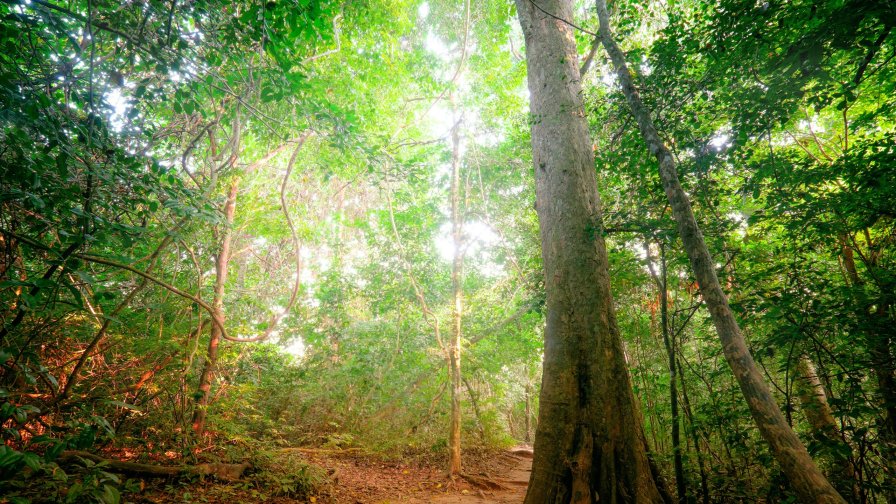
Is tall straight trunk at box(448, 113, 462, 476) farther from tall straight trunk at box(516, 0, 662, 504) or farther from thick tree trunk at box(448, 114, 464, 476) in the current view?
tall straight trunk at box(516, 0, 662, 504)

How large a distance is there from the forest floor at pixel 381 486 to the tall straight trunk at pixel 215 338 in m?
0.95

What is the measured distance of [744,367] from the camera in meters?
2.38

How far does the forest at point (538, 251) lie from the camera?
258cm

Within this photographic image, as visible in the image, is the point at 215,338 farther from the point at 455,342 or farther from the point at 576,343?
the point at 576,343

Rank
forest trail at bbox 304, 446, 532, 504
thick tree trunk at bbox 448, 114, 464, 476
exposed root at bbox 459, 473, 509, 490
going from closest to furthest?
forest trail at bbox 304, 446, 532, 504
exposed root at bbox 459, 473, 509, 490
thick tree trunk at bbox 448, 114, 464, 476

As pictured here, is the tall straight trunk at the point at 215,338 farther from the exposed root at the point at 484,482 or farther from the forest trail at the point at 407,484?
the exposed root at the point at 484,482

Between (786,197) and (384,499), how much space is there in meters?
6.19

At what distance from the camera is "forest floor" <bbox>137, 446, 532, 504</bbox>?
4.03 metres

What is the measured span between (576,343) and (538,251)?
4.19 metres

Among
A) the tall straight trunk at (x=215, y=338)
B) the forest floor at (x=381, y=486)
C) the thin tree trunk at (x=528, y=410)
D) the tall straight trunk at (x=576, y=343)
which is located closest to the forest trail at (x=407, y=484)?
the forest floor at (x=381, y=486)

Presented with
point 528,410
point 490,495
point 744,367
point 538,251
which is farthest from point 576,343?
point 528,410

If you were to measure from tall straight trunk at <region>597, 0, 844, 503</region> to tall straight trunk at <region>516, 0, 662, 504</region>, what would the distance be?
1.06 m

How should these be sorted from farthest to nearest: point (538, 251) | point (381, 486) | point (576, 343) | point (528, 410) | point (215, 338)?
point (528, 410) < point (538, 251) < point (381, 486) < point (215, 338) < point (576, 343)

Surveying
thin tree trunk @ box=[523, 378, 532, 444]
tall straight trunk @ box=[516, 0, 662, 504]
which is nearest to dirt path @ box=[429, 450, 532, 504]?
tall straight trunk @ box=[516, 0, 662, 504]
